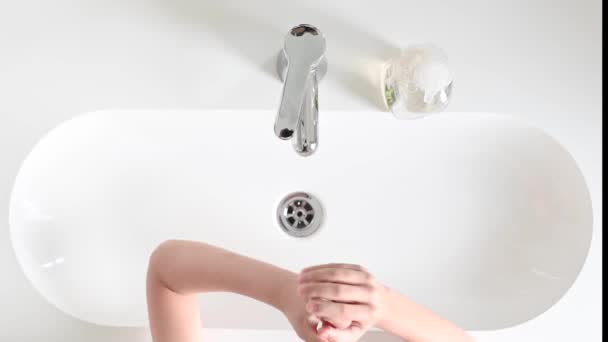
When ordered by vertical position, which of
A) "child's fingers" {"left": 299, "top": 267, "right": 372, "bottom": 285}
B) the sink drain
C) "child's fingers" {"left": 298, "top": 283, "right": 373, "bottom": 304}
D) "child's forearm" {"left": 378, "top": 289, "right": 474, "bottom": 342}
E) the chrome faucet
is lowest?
"child's forearm" {"left": 378, "top": 289, "right": 474, "bottom": 342}

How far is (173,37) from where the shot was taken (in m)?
0.75

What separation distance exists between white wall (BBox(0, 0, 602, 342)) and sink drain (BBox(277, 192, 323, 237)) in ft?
0.53

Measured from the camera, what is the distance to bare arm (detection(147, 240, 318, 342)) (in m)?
0.62

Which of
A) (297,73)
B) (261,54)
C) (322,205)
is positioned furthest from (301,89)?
(322,205)

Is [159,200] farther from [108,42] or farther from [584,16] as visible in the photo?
[584,16]

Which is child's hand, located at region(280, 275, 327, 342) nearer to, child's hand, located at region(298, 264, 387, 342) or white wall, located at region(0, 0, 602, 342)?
child's hand, located at region(298, 264, 387, 342)

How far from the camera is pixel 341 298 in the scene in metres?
0.53

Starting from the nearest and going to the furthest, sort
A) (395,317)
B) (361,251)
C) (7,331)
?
(395,317), (7,331), (361,251)

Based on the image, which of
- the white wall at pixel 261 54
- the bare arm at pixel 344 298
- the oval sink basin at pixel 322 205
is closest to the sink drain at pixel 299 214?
the oval sink basin at pixel 322 205

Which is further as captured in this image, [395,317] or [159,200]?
[159,200]


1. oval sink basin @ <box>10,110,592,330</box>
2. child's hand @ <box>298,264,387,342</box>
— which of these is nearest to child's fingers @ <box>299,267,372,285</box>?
child's hand @ <box>298,264,387,342</box>

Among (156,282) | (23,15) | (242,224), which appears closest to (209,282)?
(156,282)

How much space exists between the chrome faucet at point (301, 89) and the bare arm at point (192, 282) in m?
0.14

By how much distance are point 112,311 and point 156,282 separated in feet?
0.55
